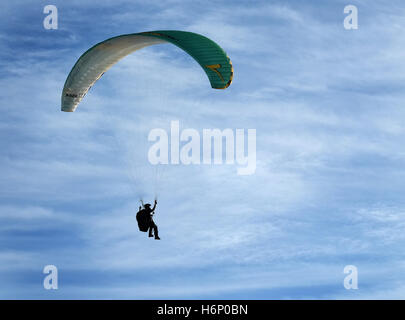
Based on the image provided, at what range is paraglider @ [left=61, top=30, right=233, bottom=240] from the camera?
32188 mm

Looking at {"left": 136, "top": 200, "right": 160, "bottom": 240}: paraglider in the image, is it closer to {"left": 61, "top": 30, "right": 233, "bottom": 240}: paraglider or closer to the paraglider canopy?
{"left": 61, "top": 30, "right": 233, "bottom": 240}: paraglider

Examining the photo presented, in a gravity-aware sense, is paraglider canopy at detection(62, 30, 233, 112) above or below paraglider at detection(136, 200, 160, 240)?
above

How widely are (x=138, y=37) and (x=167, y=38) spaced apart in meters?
1.44

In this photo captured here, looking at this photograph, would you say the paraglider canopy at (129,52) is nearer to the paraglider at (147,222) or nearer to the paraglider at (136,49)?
the paraglider at (136,49)

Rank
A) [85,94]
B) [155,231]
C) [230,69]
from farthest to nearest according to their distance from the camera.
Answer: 1. [85,94]
2. [155,231]
3. [230,69]

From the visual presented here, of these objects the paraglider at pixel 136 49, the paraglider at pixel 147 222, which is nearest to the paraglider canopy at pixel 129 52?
the paraglider at pixel 136 49

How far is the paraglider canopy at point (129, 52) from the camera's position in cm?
3219

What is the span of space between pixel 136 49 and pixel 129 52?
346 mm

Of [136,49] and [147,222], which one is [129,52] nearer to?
[136,49]

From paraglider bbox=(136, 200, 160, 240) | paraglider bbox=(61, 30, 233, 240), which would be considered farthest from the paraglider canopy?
paraglider bbox=(136, 200, 160, 240)

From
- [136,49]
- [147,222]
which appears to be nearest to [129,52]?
[136,49]
